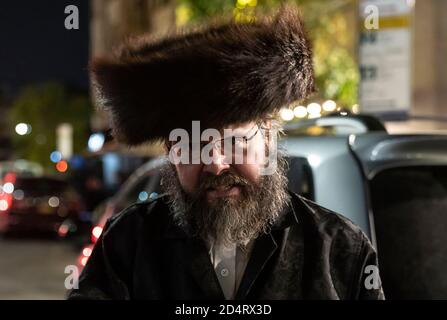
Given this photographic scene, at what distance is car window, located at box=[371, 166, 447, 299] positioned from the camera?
3.35m

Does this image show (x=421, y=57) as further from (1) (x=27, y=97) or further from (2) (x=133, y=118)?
(1) (x=27, y=97)

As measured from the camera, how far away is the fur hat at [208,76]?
234 centimetres

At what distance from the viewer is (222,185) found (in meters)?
2.38

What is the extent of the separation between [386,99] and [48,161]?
69.9 metres

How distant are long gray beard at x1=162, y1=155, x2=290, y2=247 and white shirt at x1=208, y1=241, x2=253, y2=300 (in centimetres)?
2

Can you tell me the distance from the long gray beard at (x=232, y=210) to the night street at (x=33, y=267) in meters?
8.33

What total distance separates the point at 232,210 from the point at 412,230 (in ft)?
4.01

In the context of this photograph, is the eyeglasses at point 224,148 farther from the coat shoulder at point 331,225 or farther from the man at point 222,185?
the coat shoulder at point 331,225

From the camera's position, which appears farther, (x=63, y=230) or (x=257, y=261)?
(x=63, y=230)

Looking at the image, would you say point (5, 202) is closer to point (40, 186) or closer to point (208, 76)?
point (40, 186)

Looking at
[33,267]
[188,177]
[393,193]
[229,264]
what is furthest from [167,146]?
[33,267]

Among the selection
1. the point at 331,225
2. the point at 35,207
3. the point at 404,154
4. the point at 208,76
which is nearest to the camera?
the point at 208,76

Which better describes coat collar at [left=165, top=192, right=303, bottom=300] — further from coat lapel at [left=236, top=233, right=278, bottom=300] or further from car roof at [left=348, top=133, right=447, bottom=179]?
car roof at [left=348, top=133, right=447, bottom=179]
